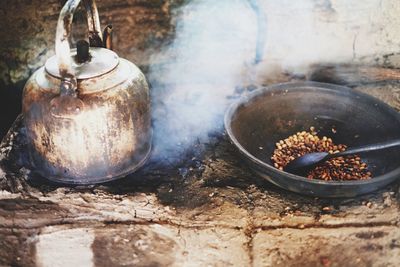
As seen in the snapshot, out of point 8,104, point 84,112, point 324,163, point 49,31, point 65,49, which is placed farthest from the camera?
point 8,104

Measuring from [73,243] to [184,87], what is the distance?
6.32 feet

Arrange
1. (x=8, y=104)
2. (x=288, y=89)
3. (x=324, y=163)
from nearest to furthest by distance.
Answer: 1. (x=324, y=163)
2. (x=288, y=89)
3. (x=8, y=104)

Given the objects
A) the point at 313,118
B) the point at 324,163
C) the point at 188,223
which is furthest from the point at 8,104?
the point at 324,163

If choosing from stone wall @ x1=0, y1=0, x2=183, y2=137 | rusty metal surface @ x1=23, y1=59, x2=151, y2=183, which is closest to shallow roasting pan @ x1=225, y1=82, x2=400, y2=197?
rusty metal surface @ x1=23, y1=59, x2=151, y2=183

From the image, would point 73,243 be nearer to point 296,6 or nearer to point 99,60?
point 99,60

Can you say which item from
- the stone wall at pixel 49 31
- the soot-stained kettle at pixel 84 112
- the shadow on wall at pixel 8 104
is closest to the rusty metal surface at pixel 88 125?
the soot-stained kettle at pixel 84 112

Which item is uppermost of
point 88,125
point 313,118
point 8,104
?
point 88,125

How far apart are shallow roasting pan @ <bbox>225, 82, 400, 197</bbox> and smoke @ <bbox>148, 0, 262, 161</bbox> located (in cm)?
42

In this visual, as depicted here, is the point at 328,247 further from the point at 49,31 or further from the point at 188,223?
the point at 49,31

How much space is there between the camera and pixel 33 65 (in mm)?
3756

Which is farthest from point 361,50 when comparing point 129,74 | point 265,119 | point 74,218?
point 74,218

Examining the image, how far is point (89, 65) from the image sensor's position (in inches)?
102

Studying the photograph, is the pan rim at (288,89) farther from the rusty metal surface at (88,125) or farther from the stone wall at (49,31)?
the stone wall at (49,31)

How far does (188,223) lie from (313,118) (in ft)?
4.39
